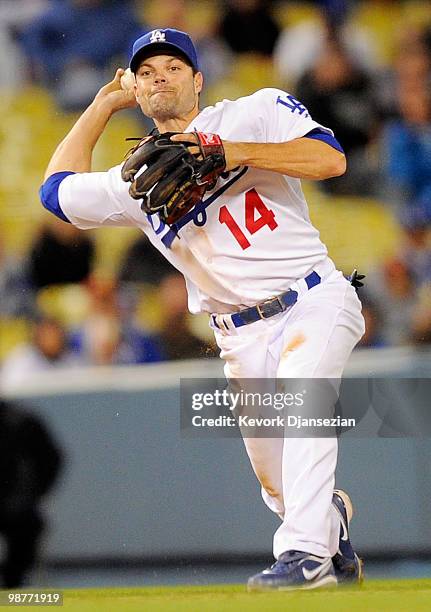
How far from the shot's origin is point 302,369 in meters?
2.64

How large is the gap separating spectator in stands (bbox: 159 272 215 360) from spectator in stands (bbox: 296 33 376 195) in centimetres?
100

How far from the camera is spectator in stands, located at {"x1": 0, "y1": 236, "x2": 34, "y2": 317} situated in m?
5.39

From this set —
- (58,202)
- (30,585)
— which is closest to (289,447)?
(58,202)

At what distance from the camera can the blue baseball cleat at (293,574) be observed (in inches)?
94.7

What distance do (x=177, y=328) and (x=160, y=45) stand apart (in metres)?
2.29

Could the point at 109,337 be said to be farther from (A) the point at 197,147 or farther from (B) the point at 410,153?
(A) the point at 197,147

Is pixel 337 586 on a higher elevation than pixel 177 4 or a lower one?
lower

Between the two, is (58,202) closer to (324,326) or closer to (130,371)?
(324,326)

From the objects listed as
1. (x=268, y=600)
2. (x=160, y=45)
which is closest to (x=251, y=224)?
(x=160, y=45)

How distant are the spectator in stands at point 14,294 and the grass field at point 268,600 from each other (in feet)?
9.07

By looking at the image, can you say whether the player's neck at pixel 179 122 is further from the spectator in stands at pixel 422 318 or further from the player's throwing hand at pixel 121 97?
the spectator in stands at pixel 422 318

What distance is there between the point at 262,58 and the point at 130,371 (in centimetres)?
203

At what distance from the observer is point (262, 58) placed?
591 centimetres

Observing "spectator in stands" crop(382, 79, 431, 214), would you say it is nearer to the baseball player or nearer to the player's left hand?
the baseball player
